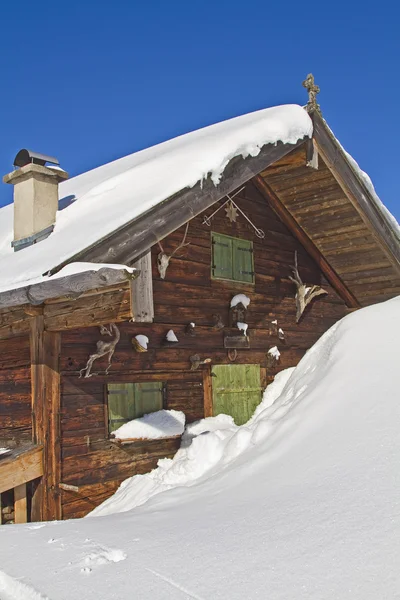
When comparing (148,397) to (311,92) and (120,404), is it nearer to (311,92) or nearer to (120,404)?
(120,404)

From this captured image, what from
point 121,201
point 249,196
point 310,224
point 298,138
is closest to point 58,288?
point 121,201

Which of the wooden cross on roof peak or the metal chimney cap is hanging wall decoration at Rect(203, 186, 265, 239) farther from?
the metal chimney cap

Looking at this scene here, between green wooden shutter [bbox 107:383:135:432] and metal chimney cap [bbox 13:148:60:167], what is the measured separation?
3.20 m

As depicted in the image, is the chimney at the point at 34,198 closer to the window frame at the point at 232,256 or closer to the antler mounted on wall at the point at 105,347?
the antler mounted on wall at the point at 105,347

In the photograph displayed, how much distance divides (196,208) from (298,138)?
7.47ft

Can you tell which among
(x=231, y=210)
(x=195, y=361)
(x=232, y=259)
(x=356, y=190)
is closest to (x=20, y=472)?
(x=195, y=361)

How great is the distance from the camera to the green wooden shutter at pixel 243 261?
953cm

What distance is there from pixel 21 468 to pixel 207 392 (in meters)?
3.22

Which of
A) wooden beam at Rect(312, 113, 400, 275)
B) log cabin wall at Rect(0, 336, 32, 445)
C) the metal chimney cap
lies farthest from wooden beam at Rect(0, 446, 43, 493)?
wooden beam at Rect(312, 113, 400, 275)

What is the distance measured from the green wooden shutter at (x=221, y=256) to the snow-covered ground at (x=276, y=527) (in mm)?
4048

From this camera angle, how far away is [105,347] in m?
7.30

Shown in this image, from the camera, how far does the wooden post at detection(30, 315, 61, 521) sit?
21.7 ft

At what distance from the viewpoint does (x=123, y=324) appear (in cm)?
773

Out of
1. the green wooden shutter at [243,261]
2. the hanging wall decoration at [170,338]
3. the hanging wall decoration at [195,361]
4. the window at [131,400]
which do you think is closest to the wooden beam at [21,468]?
the window at [131,400]
